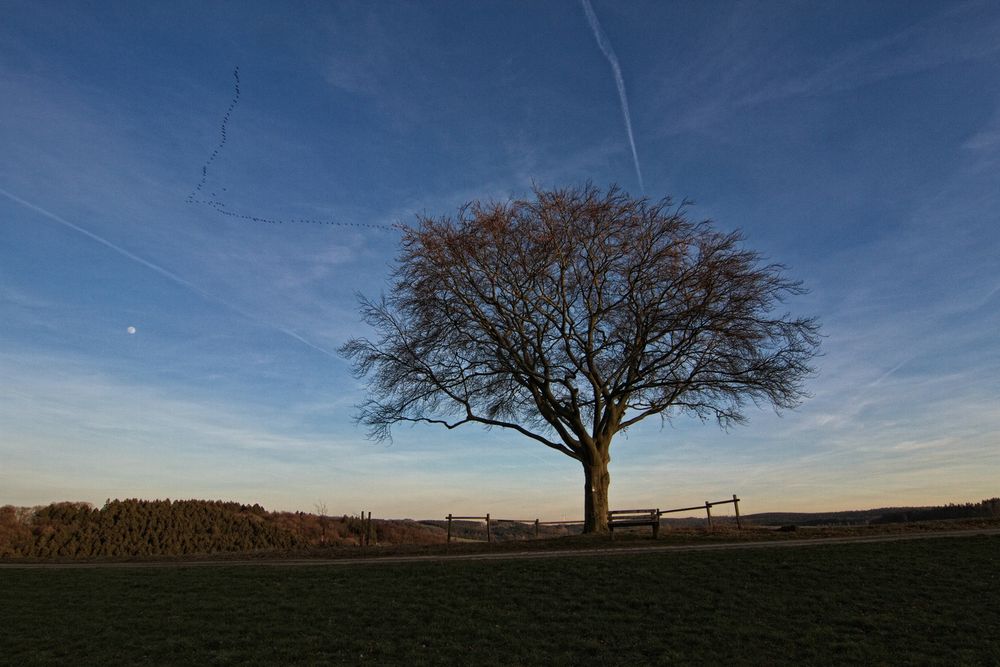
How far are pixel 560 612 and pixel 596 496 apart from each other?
13165mm

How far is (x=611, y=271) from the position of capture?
26.5m

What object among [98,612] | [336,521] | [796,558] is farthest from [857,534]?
[336,521]

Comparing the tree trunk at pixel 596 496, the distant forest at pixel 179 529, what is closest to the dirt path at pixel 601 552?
the tree trunk at pixel 596 496

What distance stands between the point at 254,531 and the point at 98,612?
3051 centimetres

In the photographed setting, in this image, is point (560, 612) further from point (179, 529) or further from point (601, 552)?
point (179, 529)

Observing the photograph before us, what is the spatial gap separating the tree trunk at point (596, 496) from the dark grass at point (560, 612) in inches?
281

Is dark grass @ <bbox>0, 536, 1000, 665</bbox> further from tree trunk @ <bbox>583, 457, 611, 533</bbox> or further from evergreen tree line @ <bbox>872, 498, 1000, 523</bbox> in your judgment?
evergreen tree line @ <bbox>872, 498, 1000, 523</bbox>

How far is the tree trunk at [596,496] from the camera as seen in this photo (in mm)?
26000

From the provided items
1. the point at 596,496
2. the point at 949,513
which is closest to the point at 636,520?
→ the point at 596,496

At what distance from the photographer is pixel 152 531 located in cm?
3956

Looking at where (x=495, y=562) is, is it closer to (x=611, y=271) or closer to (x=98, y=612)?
(x=98, y=612)

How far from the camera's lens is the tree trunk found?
2600 cm

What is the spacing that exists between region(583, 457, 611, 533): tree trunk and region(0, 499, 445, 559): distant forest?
581 inches

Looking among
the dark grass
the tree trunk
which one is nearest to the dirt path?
the dark grass
